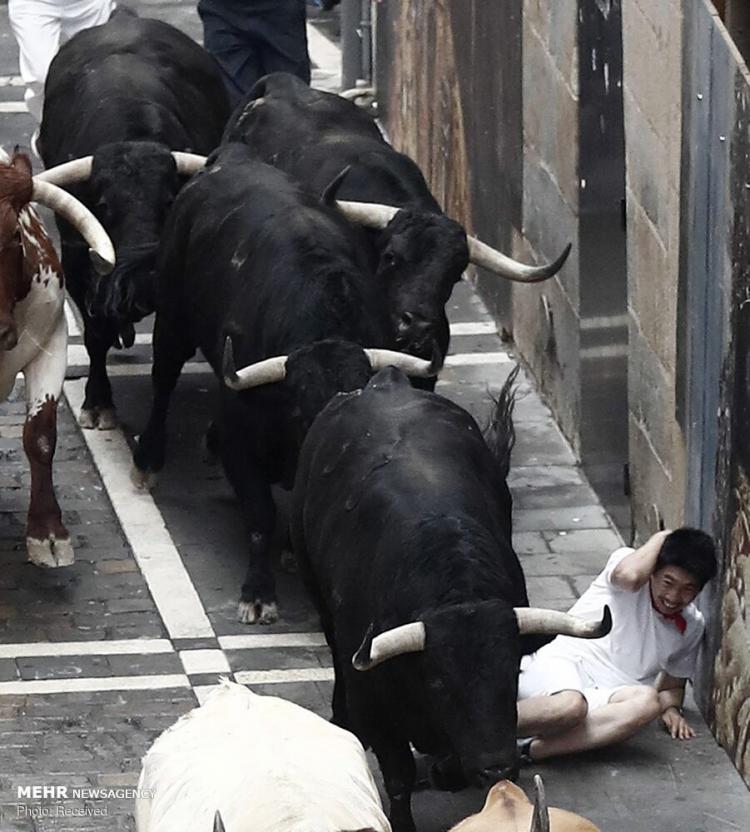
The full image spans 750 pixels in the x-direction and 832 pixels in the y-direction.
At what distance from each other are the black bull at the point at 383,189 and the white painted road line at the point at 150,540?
1411 millimetres

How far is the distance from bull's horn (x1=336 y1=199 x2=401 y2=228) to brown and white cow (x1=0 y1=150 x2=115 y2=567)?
3.91 ft

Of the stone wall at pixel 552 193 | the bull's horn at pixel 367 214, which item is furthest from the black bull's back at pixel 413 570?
the stone wall at pixel 552 193

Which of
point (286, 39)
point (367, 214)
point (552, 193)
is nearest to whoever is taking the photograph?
point (367, 214)

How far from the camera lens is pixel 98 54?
43.0 feet

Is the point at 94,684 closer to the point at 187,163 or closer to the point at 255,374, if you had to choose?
the point at 255,374

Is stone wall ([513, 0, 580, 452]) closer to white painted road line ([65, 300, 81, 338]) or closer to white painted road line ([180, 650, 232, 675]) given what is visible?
white painted road line ([65, 300, 81, 338])

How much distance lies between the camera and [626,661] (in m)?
9.30

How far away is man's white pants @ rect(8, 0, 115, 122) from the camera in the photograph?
15383mm

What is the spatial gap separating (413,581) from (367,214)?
11.4 ft

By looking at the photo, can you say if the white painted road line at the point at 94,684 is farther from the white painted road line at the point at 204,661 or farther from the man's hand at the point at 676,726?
the man's hand at the point at 676,726

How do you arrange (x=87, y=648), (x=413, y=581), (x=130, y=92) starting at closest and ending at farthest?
(x=413, y=581)
(x=87, y=648)
(x=130, y=92)

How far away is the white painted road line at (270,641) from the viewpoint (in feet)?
32.8

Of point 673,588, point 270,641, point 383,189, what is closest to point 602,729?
point 673,588

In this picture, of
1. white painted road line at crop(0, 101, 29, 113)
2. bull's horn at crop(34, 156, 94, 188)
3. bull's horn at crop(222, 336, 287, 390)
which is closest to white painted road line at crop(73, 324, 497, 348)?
bull's horn at crop(34, 156, 94, 188)
